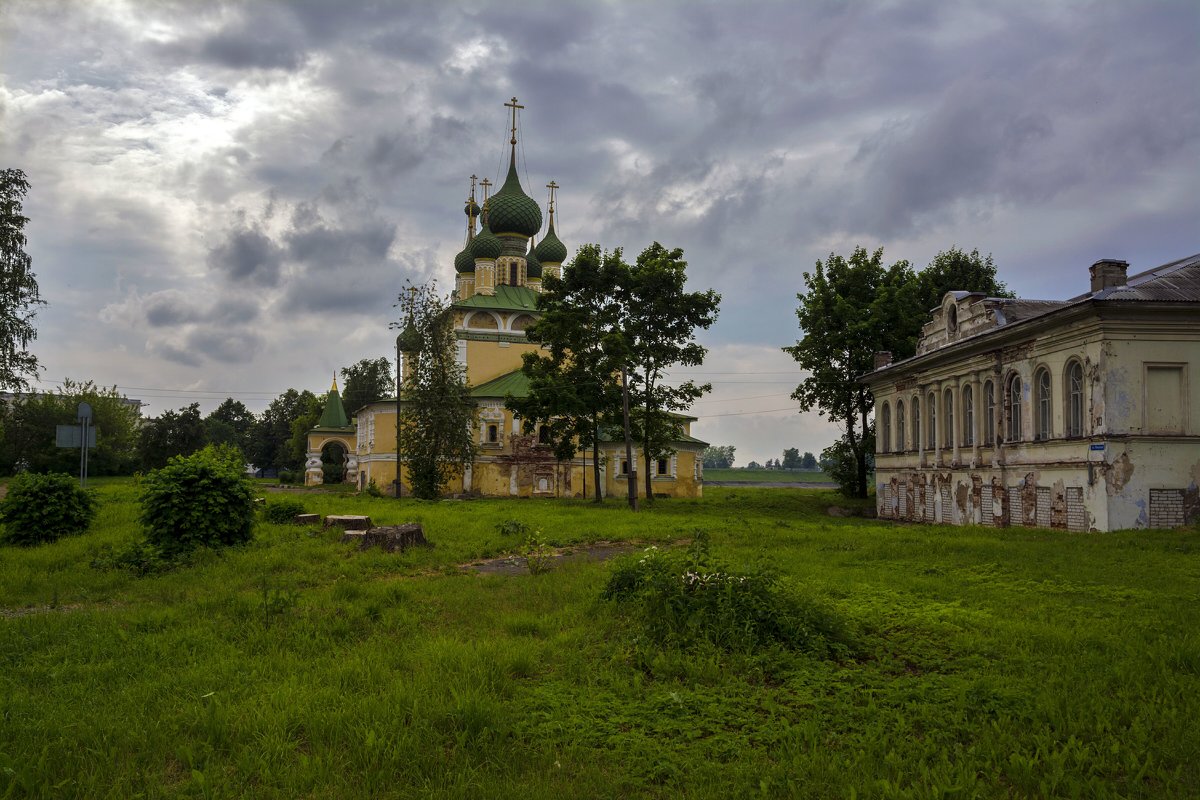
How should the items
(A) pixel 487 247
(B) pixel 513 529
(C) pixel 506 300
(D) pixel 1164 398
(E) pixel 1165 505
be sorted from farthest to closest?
(A) pixel 487 247
(C) pixel 506 300
(D) pixel 1164 398
(E) pixel 1165 505
(B) pixel 513 529

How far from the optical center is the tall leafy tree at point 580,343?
3397 cm

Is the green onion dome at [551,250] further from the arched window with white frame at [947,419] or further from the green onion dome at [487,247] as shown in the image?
the arched window with white frame at [947,419]

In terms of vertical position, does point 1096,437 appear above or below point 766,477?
above

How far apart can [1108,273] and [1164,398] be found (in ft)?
14.2

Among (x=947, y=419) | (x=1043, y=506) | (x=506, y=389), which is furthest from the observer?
(x=506, y=389)

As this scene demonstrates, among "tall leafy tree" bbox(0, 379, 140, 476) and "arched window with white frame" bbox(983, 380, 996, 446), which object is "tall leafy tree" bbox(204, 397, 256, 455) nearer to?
"tall leafy tree" bbox(0, 379, 140, 476)

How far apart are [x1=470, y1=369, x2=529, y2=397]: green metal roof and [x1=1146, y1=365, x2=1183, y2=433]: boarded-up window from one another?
A: 1255 inches

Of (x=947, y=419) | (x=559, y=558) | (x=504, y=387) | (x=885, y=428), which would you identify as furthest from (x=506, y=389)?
(x=559, y=558)

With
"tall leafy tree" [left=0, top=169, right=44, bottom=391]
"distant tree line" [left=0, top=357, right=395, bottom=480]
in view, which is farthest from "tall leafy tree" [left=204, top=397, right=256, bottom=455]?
"tall leafy tree" [left=0, top=169, right=44, bottom=391]

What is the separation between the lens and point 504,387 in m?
49.1

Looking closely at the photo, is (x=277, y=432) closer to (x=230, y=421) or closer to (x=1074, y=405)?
(x=230, y=421)

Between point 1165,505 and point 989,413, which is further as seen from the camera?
point 989,413

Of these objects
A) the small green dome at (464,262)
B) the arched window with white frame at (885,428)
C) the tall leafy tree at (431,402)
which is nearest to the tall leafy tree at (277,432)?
the small green dome at (464,262)

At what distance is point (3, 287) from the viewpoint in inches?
1085
